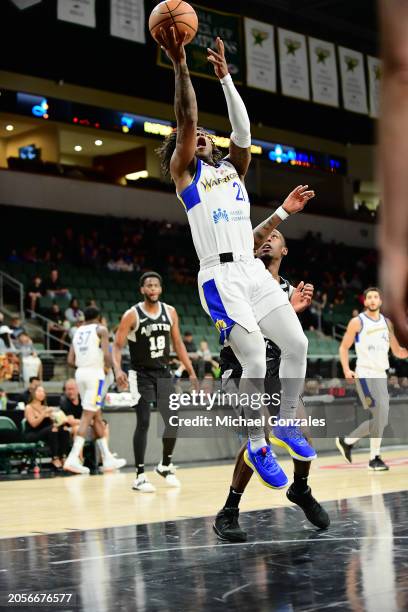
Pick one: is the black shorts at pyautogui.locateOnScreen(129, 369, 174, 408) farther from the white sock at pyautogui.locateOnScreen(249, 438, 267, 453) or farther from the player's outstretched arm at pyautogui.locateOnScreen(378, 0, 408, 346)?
the player's outstretched arm at pyautogui.locateOnScreen(378, 0, 408, 346)

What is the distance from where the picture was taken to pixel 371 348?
972cm

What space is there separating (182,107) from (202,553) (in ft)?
7.04

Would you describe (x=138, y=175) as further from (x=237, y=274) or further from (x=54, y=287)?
(x=237, y=274)

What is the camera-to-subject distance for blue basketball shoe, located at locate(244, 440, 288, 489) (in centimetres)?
409

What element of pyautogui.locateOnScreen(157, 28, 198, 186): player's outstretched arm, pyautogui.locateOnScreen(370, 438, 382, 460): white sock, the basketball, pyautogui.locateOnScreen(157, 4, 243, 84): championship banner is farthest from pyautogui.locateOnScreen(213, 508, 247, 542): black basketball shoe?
pyautogui.locateOnScreen(157, 4, 243, 84): championship banner

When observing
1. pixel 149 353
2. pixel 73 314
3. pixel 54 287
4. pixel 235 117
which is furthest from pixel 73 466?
pixel 54 287

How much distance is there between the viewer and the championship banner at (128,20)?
18.1 metres

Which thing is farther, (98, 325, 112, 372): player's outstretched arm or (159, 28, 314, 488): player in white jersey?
(98, 325, 112, 372): player's outstretched arm

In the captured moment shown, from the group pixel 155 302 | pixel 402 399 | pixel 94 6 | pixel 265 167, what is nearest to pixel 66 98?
pixel 94 6

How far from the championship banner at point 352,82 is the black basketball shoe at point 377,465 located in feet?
47.2

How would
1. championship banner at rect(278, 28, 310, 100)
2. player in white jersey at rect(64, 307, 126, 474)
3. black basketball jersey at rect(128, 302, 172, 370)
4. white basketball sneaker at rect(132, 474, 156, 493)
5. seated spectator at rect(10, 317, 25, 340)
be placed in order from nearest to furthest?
1. white basketball sneaker at rect(132, 474, 156, 493)
2. black basketball jersey at rect(128, 302, 172, 370)
3. player in white jersey at rect(64, 307, 126, 474)
4. seated spectator at rect(10, 317, 25, 340)
5. championship banner at rect(278, 28, 310, 100)

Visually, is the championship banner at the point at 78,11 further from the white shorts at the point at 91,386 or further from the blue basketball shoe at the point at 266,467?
the blue basketball shoe at the point at 266,467

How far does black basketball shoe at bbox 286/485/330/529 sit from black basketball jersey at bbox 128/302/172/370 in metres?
3.78

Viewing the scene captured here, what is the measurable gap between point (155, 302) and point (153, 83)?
1579 cm
